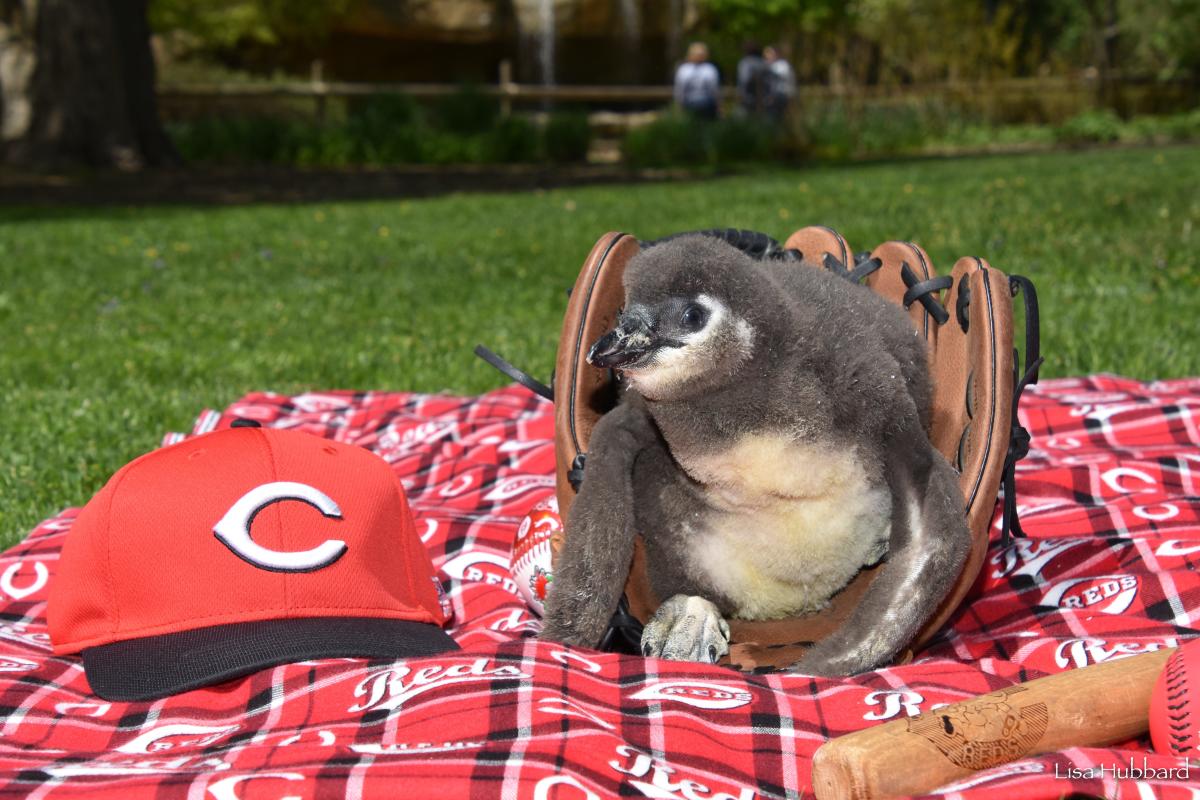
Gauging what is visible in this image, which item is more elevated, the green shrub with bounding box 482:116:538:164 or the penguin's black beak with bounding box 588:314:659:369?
the penguin's black beak with bounding box 588:314:659:369

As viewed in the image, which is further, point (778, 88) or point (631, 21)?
point (631, 21)

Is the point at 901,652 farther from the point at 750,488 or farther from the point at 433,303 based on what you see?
the point at 433,303

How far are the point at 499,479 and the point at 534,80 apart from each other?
74.7 ft

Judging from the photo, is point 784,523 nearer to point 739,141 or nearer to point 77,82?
point 77,82

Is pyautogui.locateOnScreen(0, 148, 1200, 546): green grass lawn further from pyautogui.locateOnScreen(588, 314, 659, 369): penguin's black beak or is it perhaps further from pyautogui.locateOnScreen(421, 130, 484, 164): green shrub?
pyautogui.locateOnScreen(421, 130, 484, 164): green shrub

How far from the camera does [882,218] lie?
8516 mm

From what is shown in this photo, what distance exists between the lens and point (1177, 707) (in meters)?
1.70

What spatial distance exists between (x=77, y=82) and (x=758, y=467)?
13833 millimetres

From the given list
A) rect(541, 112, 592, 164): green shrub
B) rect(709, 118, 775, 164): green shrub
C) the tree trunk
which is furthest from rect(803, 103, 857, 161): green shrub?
the tree trunk

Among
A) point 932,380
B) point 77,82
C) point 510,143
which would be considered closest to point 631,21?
point 510,143

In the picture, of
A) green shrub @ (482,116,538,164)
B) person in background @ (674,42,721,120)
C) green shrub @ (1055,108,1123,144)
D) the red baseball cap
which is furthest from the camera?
green shrub @ (1055,108,1123,144)

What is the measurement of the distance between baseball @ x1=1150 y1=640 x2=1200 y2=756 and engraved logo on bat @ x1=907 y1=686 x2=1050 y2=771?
18cm

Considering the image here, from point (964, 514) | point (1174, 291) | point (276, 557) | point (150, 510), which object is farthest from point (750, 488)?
point (1174, 291)

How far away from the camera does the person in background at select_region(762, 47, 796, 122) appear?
1716cm
